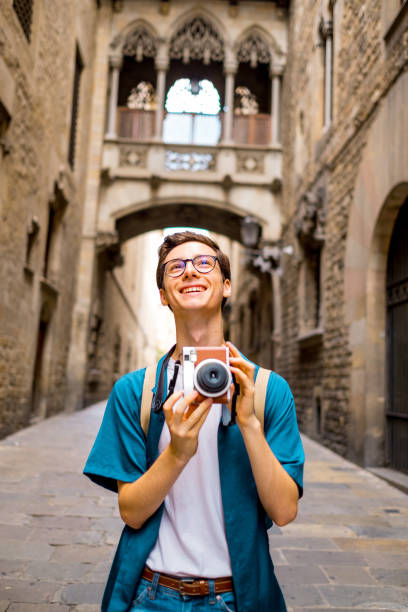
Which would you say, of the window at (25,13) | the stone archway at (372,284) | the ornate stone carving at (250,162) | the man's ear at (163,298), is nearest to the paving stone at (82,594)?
the man's ear at (163,298)

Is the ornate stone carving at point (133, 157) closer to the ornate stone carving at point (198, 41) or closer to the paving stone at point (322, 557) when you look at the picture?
the ornate stone carving at point (198, 41)

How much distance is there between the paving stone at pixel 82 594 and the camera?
2.86 meters

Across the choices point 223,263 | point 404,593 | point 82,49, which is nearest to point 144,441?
point 223,263

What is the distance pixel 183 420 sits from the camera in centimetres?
126

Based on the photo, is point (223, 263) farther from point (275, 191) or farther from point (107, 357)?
point (107, 357)

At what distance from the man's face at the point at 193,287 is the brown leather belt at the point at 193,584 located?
2.12 ft

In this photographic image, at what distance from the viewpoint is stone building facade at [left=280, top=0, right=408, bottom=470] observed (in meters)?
6.83

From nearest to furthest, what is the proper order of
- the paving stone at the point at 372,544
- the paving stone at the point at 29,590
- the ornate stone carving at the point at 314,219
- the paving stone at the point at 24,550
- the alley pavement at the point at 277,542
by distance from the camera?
the paving stone at the point at 29,590
the alley pavement at the point at 277,542
the paving stone at the point at 24,550
the paving stone at the point at 372,544
the ornate stone carving at the point at 314,219

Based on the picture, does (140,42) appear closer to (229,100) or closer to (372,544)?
(229,100)

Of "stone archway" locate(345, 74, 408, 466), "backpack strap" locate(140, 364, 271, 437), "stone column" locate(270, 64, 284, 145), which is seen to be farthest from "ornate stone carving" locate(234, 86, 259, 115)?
"backpack strap" locate(140, 364, 271, 437)

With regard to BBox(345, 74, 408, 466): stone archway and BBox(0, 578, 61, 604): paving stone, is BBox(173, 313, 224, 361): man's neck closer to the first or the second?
BBox(0, 578, 61, 604): paving stone

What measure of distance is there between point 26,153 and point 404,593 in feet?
27.7

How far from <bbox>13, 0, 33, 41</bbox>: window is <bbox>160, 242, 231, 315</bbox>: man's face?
8.65 meters

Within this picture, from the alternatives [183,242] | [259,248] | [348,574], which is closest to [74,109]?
[259,248]
